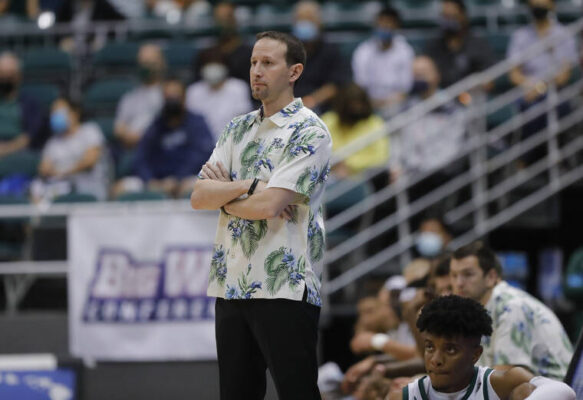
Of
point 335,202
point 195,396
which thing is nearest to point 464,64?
point 335,202

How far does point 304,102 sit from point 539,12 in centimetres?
248

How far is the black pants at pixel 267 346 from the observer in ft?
12.6

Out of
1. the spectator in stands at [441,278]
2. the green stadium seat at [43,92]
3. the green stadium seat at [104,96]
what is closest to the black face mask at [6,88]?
the green stadium seat at [43,92]

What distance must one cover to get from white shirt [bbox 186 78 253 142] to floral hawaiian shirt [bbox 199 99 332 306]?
19.8 feet

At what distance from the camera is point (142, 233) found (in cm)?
750

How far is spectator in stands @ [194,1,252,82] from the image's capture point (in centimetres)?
1066

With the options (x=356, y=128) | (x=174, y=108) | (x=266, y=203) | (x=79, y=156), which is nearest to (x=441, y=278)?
(x=266, y=203)

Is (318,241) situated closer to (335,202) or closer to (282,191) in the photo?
(282,191)

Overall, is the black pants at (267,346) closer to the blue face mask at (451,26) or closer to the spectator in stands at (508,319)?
the spectator in stands at (508,319)

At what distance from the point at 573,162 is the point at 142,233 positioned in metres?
3.80

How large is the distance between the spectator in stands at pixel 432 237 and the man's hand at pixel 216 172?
151 inches

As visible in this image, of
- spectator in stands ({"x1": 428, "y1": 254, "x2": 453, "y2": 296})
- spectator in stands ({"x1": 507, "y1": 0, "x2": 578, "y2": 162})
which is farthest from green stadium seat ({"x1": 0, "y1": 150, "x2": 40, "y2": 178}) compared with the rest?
spectator in stands ({"x1": 428, "y1": 254, "x2": 453, "y2": 296})

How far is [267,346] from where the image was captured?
12.6 feet

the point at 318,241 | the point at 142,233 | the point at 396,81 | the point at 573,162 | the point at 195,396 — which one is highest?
the point at 396,81
